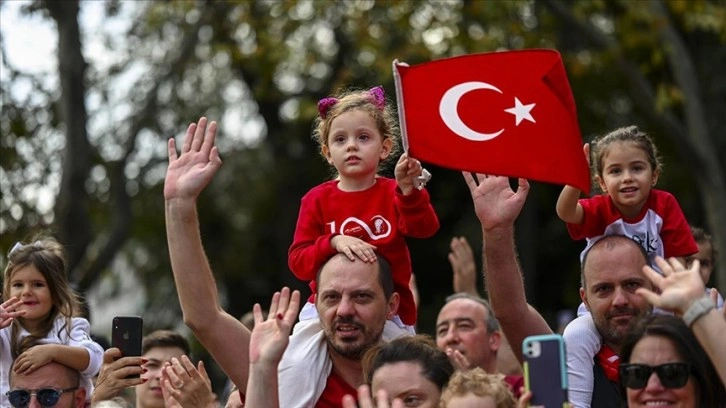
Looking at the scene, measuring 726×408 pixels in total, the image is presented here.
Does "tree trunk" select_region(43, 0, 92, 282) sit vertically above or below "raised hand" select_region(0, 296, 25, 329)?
above

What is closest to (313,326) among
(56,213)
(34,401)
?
(34,401)

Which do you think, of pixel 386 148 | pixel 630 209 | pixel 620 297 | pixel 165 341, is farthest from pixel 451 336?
pixel 620 297

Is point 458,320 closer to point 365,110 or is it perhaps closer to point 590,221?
point 590,221

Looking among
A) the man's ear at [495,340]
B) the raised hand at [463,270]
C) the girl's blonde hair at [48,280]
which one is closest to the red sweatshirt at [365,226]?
the girl's blonde hair at [48,280]

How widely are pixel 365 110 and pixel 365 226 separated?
56cm

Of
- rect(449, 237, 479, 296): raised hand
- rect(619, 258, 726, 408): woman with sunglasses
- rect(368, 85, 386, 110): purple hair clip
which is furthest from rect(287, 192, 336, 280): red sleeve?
rect(449, 237, 479, 296): raised hand

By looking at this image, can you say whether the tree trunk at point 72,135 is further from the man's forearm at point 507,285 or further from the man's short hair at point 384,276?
the man's forearm at point 507,285

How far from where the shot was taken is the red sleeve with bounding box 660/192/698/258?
285 inches

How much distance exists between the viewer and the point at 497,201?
675 centimetres

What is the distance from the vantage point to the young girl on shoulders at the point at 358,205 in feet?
23.3

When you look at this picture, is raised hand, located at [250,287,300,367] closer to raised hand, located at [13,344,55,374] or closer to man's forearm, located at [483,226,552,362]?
man's forearm, located at [483,226,552,362]

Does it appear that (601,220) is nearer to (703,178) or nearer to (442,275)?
(703,178)

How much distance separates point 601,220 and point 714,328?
2058 mm

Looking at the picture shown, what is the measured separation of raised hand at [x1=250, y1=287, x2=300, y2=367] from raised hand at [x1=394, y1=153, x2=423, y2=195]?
0.98 meters
